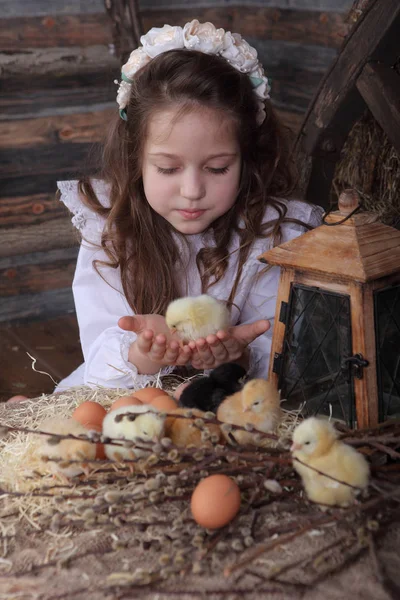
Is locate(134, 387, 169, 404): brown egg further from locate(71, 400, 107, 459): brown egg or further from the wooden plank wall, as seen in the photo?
the wooden plank wall

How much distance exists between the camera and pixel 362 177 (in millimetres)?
2262

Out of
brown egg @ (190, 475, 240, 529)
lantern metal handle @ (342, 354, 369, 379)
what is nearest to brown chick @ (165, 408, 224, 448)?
brown egg @ (190, 475, 240, 529)

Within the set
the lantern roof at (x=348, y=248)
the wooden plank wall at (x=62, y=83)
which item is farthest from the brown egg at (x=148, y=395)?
the wooden plank wall at (x=62, y=83)

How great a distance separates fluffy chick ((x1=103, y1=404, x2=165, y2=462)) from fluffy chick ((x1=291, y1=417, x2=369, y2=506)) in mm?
227

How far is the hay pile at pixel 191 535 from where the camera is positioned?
96 cm

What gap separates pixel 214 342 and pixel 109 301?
25.5 inches

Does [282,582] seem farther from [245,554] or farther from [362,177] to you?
[362,177]

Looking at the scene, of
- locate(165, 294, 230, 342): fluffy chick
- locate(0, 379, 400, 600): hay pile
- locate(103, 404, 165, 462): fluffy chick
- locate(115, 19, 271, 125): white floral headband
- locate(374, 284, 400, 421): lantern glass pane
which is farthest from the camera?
locate(115, 19, 271, 125): white floral headband

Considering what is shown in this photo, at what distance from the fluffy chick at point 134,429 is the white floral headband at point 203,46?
1.05 metres

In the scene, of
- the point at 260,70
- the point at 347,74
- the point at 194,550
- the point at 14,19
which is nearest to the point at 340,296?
the point at 194,550

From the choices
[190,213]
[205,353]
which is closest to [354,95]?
[190,213]

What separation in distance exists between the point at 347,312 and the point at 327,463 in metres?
0.29

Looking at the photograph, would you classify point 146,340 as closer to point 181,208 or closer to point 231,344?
point 231,344

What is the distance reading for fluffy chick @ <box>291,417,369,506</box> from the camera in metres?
1.05
